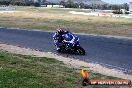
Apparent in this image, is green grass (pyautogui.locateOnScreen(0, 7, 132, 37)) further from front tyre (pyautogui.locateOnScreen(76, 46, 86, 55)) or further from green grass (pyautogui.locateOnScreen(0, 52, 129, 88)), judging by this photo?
green grass (pyautogui.locateOnScreen(0, 52, 129, 88))

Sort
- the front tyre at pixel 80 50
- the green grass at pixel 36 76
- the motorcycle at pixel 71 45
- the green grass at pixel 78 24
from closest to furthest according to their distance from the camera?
the green grass at pixel 36 76, the front tyre at pixel 80 50, the motorcycle at pixel 71 45, the green grass at pixel 78 24

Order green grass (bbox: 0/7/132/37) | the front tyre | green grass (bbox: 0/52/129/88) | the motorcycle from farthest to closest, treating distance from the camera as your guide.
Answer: green grass (bbox: 0/7/132/37), the motorcycle, the front tyre, green grass (bbox: 0/52/129/88)

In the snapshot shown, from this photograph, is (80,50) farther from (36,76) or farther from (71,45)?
(36,76)

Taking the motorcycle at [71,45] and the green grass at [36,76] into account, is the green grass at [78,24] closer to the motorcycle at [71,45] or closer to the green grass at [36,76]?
the motorcycle at [71,45]

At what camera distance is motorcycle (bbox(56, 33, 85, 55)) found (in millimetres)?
21144

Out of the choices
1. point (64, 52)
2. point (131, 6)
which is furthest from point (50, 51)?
point (131, 6)

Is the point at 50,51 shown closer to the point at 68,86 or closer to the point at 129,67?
the point at 129,67

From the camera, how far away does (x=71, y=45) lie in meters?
21.4

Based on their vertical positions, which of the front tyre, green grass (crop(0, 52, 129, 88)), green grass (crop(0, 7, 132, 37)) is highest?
green grass (crop(0, 52, 129, 88))

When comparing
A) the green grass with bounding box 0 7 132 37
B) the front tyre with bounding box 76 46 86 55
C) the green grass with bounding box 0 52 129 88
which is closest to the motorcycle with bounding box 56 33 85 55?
the front tyre with bounding box 76 46 86 55

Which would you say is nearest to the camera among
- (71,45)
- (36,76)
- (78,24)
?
(36,76)

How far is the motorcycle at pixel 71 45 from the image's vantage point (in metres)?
21.1

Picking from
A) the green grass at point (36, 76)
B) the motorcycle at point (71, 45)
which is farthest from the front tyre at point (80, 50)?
the green grass at point (36, 76)

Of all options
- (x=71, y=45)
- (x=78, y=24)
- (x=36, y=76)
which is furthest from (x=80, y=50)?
(x=78, y=24)
